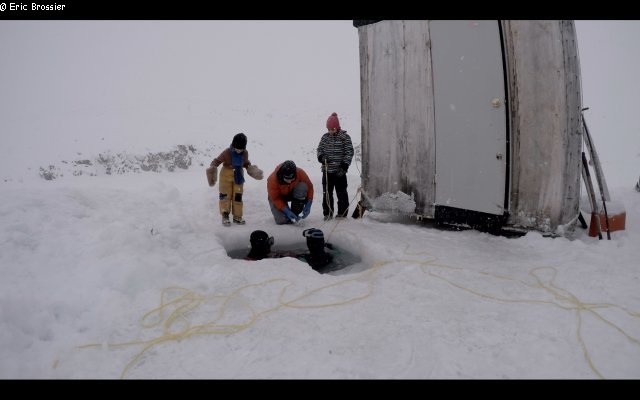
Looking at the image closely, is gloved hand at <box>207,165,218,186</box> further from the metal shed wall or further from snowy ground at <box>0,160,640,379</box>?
the metal shed wall

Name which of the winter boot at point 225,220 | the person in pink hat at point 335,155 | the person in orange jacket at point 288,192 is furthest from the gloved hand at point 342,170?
the winter boot at point 225,220

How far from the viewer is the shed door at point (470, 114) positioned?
14.3 ft

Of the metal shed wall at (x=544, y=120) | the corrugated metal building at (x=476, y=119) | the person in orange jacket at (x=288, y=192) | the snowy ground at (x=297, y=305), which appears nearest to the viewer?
the snowy ground at (x=297, y=305)

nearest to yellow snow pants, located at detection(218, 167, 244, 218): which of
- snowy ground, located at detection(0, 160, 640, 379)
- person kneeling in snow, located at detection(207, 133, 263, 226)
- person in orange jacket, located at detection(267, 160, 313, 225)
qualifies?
person kneeling in snow, located at detection(207, 133, 263, 226)

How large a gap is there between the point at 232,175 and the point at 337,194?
1.62m

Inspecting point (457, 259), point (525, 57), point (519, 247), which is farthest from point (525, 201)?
point (525, 57)

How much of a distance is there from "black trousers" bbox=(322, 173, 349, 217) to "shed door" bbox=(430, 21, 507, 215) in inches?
57.5

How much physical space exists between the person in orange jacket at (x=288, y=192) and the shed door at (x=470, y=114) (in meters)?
1.90

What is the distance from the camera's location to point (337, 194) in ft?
19.0

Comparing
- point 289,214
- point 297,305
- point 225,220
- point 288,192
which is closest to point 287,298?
point 297,305

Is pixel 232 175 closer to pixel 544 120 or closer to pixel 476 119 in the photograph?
pixel 476 119

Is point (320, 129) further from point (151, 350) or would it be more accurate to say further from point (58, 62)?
point (58, 62)

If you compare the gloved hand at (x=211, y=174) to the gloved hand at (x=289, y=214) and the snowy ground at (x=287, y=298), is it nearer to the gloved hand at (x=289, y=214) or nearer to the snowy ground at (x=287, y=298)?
the snowy ground at (x=287, y=298)

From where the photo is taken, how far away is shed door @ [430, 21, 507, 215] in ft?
14.3
